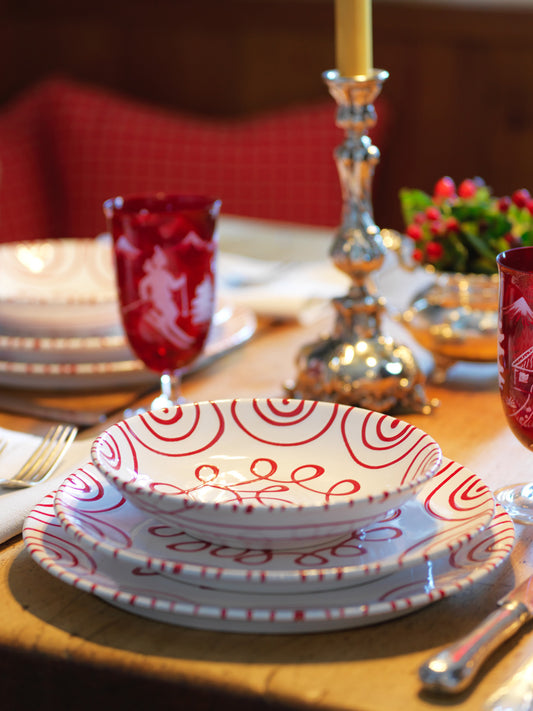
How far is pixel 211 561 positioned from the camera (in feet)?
1.76

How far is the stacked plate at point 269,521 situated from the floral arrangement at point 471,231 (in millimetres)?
355

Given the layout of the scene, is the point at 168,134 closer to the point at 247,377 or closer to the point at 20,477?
the point at 247,377

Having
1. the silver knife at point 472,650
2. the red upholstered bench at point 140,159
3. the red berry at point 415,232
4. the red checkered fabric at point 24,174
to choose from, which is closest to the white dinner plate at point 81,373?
the red berry at point 415,232

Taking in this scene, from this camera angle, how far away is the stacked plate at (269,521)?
506 mm

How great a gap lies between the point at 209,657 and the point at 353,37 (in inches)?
21.5

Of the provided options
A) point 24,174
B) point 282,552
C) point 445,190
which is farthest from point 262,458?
point 24,174

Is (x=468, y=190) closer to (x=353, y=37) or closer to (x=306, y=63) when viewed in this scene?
(x=353, y=37)

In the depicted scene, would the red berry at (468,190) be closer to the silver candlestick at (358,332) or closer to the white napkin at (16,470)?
the silver candlestick at (358,332)

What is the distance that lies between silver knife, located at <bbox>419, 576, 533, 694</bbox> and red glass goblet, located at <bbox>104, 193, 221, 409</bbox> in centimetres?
40

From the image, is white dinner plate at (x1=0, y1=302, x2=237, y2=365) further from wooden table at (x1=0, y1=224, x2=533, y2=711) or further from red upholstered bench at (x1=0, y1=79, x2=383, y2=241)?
red upholstered bench at (x1=0, y1=79, x2=383, y2=241)

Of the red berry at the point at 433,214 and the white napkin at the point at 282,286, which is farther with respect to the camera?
the white napkin at the point at 282,286

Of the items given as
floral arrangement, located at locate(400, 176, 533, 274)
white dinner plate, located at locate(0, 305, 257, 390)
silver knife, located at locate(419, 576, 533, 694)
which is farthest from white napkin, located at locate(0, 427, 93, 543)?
floral arrangement, located at locate(400, 176, 533, 274)

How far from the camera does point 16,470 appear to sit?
2.36ft

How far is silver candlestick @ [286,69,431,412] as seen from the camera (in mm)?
871
